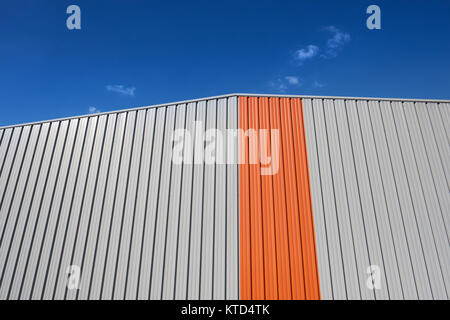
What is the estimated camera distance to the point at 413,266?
252 inches

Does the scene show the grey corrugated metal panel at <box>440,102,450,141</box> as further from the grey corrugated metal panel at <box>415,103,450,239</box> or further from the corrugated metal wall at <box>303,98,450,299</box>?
the grey corrugated metal panel at <box>415,103,450,239</box>

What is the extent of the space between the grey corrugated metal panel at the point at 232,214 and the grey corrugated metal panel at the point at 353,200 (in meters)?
3.10

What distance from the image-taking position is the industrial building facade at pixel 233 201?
6.29 metres

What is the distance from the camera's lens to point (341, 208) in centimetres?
689

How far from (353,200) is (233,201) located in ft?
11.9

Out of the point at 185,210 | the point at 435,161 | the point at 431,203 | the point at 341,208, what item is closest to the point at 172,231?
the point at 185,210

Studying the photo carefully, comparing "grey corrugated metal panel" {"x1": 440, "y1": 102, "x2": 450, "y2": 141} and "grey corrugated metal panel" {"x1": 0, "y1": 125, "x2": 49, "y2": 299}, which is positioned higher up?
"grey corrugated metal panel" {"x1": 440, "y1": 102, "x2": 450, "y2": 141}

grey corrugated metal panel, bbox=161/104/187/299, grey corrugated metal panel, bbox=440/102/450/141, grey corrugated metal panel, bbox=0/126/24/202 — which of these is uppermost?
grey corrugated metal panel, bbox=440/102/450/141

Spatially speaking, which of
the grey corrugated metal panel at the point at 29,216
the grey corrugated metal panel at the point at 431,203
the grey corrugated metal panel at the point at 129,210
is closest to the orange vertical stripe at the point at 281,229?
the grey corrugated metal panel at the point at 431,203

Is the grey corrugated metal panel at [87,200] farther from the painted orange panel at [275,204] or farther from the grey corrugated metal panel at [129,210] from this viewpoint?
the painted orange panel at [275,204]

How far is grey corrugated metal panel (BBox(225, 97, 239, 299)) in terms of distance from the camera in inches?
244

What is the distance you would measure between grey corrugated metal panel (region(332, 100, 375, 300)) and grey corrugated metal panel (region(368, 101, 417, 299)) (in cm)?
74

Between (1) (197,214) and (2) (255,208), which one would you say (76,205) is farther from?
(2) (255,208)

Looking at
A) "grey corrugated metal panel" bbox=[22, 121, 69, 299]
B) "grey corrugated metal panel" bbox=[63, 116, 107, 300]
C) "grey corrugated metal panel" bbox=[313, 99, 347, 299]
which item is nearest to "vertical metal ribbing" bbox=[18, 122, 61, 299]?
"grey corrugated metal panel" bbox=[22, 121, 69, 299]
